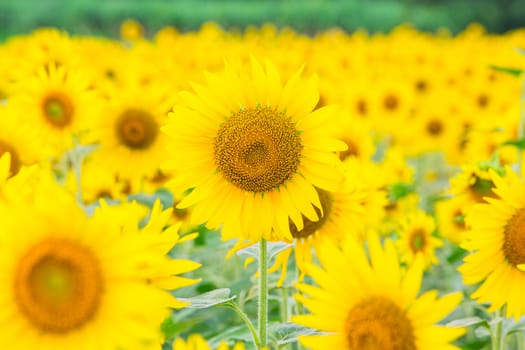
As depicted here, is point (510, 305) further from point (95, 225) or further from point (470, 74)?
point (470, 74)

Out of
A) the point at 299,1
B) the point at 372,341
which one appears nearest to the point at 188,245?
the point at 372,341

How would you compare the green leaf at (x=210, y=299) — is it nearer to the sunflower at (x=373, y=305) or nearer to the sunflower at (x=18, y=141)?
the sunflower at (x=373, y=305)

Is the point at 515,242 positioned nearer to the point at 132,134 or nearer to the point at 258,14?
the point at 132,134

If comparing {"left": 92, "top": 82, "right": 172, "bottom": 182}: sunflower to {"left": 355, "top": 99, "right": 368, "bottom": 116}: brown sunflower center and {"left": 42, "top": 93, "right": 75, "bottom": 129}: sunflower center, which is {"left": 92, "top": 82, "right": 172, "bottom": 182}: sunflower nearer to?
{"left": 42, "top": 93, "right": 75, "bottom": 129}: sunflower center

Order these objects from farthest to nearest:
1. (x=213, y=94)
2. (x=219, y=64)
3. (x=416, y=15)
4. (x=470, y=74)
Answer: (x=416, y=15) < (x=470, y=74) < (x=219, y=64) < (x=213, y=94)

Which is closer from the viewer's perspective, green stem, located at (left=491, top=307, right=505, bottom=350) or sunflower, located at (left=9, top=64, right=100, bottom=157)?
green stem, located at (left=491, top=307, right=505, bottom=350)

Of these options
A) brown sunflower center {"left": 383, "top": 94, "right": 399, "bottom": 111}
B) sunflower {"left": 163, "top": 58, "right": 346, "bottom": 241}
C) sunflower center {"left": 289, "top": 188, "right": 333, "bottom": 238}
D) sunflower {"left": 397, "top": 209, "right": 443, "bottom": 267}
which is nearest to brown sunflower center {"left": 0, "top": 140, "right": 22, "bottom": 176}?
sunflower {"left": 163, "top": 58, "right": 346, "bottom": 241}
